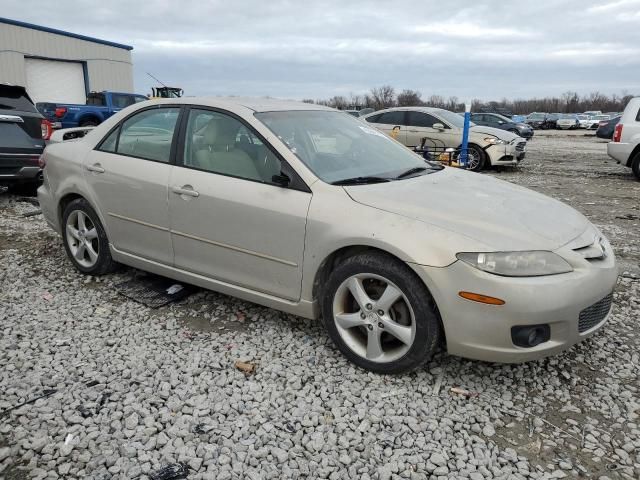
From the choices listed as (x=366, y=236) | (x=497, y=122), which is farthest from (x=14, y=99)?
(x=497, y=122)

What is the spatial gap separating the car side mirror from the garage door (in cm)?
2697

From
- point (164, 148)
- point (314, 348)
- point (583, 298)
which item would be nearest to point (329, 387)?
point (314, 348)

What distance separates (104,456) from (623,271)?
4.61 meters

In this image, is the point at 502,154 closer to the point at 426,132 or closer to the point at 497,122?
the point at 426,132

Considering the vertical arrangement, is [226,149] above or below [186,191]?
above

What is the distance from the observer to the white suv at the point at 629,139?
10.7 metres

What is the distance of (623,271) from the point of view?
4859 millimetres

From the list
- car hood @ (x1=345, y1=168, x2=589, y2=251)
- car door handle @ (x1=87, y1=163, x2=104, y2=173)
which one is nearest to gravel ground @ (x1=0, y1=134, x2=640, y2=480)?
car hood @ (x1=345, y1=168, x2=589, y2=251)

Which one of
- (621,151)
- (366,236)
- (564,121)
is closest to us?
(366,236)

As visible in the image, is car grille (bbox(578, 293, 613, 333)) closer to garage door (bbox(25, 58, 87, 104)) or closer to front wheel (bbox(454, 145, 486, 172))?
front wheel (bbox(454, 145, 486, 172))

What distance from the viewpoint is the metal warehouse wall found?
24625 millimetres

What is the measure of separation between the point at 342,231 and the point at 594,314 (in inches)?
58.8

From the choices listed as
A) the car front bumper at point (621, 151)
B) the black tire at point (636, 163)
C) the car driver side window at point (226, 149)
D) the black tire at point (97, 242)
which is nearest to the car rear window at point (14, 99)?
the black tire at point (97, 242)

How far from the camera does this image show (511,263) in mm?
2666
